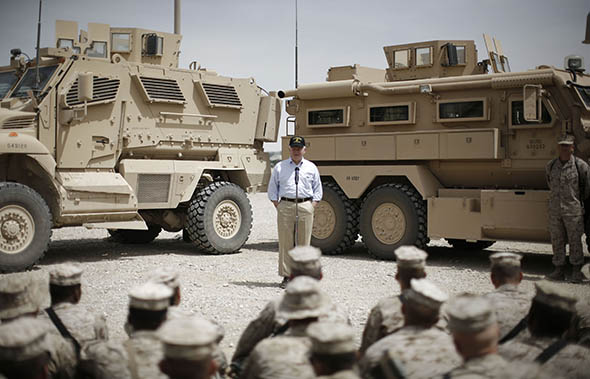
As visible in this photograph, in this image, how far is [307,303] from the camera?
3.23 meters

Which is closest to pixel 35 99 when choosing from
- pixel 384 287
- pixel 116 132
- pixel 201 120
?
pixel 116 132

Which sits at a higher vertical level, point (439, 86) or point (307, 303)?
point (439, 86)

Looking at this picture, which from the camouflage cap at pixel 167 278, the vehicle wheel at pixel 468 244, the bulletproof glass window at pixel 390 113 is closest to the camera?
the camouflage cap at pixel 167 278

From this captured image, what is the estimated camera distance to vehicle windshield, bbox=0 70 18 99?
10180 millimetres

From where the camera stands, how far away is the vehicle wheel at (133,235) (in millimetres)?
12117

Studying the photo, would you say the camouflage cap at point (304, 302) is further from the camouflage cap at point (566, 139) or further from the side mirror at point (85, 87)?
the side mirror at point (85, 87)

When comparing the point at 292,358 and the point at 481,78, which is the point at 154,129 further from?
the point at 292,358

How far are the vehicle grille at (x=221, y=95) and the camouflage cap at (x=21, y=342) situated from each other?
8811 mm

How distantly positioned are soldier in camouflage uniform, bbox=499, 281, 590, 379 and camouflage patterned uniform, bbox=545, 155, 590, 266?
17.5ft

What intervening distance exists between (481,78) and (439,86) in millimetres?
617

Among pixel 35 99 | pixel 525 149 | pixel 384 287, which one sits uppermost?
pixel 35 99

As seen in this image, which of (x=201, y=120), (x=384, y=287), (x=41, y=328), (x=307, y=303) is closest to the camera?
(x=41, y=328)

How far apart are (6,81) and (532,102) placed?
7.67 m

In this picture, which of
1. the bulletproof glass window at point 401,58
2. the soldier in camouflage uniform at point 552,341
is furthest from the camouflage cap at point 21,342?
the bulletproof glass window at point 401,58
